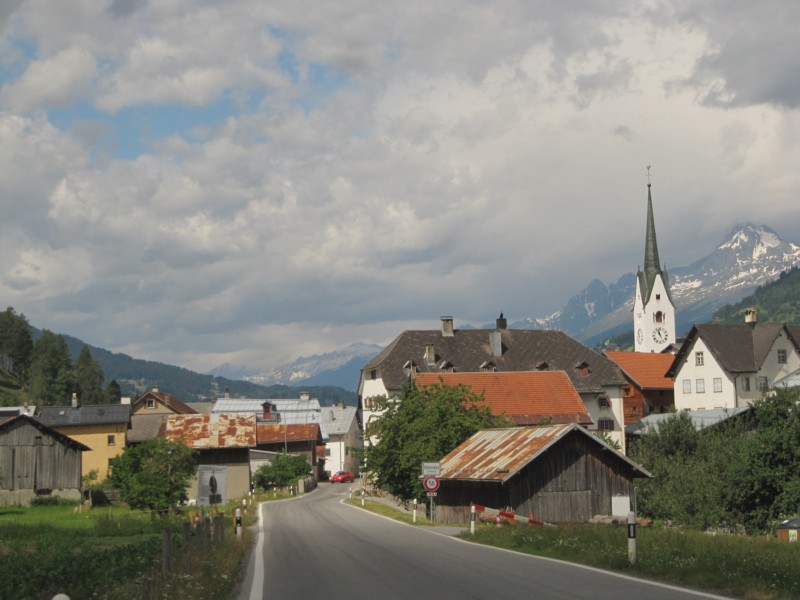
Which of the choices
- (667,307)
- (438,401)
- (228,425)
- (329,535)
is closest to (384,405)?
(438,401)

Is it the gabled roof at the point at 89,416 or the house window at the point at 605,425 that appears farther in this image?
the gabled roof at the point at 89,416

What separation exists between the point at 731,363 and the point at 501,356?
66.0 ft

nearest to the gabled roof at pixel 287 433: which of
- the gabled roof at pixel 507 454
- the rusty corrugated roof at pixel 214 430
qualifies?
the rusty corrugated roof at pixel 214 430

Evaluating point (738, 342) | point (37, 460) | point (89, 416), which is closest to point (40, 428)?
point (37, 460)

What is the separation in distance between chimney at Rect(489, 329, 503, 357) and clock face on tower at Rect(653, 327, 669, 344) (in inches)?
3247

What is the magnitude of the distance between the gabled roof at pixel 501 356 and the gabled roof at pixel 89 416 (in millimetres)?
24054

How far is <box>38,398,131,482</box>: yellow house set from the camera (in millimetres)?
96375

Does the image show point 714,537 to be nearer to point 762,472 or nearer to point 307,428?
point 762,472

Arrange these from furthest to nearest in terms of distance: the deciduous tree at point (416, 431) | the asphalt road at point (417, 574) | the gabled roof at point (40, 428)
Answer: the gabled roof at point (40, 428), the deciduous tree at point (416, 431), the asphalt road at point (417, 574)

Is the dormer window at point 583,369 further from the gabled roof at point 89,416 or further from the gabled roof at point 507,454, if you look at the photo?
the gabled roof at point 507,454

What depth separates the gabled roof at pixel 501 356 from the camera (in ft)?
298

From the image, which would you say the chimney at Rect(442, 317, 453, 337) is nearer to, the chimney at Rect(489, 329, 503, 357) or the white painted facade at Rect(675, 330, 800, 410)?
the chimney at Rect(489, 329, 503, 357)

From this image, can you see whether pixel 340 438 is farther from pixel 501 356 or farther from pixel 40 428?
pixel 40 428

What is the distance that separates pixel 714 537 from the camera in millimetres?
20219
